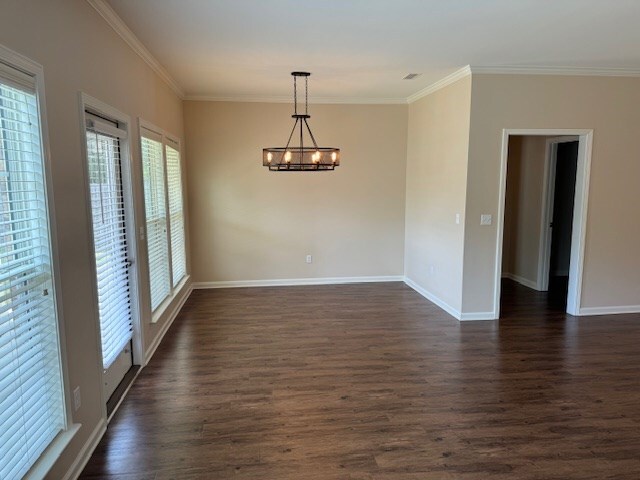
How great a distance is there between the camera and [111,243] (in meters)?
3.04

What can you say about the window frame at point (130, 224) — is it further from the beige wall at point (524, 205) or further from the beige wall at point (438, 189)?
the beige wall at point (524, 205)

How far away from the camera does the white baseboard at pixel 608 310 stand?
4934mm

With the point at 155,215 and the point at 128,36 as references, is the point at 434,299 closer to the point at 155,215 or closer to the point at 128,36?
the point at 155,215

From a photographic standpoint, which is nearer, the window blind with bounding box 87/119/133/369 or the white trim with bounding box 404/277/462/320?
the window blind with bounding box 87/119/133/369

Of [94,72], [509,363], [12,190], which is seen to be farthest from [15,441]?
[509,363]

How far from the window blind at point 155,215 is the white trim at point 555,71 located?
3505 mm

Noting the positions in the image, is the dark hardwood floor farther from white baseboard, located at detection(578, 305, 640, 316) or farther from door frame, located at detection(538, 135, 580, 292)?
door frame, located at detection(538, 135, 580, 292)

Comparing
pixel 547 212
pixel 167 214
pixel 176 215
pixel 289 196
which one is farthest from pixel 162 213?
pixel 547 212

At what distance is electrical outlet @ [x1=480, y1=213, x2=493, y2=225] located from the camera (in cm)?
462

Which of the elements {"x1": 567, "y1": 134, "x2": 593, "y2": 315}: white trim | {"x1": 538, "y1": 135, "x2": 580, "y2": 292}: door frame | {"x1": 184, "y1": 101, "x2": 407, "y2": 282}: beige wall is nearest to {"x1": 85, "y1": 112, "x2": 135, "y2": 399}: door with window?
{"x1": 184, "y1": 101, "x2": 407, "y2": 282}: beige wall

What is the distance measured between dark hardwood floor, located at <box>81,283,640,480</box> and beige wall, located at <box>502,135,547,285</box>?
1.53 metres

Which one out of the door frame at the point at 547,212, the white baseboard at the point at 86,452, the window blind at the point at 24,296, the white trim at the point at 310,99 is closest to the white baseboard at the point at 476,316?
the door frame at the point at 547,212

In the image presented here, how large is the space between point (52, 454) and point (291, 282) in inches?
181

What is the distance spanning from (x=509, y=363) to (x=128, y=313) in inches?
134
